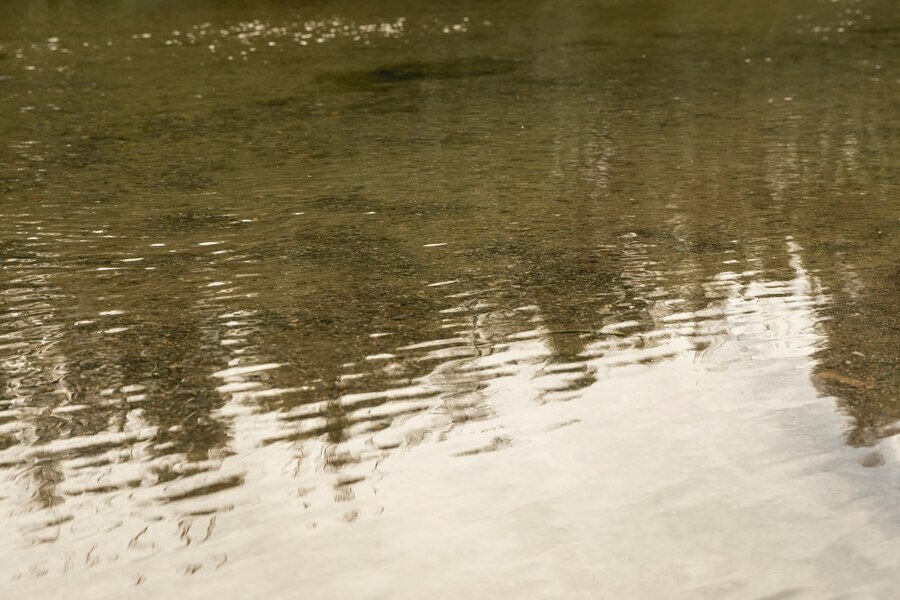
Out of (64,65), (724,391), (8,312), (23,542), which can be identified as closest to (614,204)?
(724,391)

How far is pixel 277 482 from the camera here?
9.68 feet

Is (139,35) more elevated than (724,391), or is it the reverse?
(139,35)

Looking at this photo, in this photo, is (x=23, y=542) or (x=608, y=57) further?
(x=608, y=57)

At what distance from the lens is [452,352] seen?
3766 mm

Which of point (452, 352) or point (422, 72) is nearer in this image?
point (452, 352)

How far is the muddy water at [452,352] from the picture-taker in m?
2.66

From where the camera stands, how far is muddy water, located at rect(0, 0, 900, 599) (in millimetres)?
2658

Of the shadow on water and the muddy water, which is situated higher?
the shadow on water

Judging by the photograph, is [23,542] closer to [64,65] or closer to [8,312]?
[8,312]

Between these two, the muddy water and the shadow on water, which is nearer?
the muddy water

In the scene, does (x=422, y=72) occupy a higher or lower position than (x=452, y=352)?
higher

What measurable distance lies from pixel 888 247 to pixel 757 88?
14.9 ft

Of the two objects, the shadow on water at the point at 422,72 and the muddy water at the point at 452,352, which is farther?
the shadow on water at the point at 422,72

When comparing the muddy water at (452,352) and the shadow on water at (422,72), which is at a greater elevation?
the shadow on water at (422,72)
